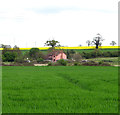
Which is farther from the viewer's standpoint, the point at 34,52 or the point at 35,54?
the point at 34,52

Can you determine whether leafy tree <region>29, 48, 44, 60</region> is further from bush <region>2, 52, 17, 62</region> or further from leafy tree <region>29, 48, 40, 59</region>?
bush <region>2, 52, 17, 62</region>

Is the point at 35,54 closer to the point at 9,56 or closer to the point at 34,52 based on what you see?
the point at 34,52

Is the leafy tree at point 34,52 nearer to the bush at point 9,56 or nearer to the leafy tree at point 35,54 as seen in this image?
the leafy tree at point 35,54

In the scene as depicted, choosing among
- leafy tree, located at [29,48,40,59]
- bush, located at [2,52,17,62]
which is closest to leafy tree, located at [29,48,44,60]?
leafy tree, located at [29,48,40,59]

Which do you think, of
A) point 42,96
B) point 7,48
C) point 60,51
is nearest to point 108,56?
point 60,51

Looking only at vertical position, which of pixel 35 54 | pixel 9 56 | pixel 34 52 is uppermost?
pixel 34 52

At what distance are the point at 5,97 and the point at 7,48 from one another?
196 ft

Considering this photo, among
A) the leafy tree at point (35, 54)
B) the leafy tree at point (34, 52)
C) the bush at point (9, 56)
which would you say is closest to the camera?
the bush at point (9, 56)

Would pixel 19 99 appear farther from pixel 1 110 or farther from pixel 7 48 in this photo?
pixel 7 48

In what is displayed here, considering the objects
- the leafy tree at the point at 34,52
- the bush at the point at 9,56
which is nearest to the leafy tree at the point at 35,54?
the leafy tree at the point at 34,52

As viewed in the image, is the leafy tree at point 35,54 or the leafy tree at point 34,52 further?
the leafy tree at point 34,52

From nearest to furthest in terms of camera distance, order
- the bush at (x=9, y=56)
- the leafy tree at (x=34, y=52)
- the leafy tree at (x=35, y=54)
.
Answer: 1. the bush at (x=9, y=56)
2. the leafy tree at (x=35, y=54)
3. the leafy tree at (x=34, y=52)

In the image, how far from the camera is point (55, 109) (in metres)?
7.55

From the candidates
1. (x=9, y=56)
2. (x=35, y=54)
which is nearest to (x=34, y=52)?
(x=35, y=54)
